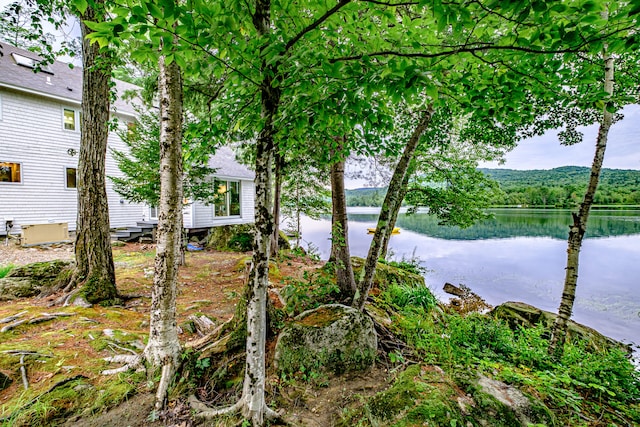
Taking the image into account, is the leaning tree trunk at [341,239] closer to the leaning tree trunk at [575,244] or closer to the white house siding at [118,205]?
the leaning tree trunk at [575,244]

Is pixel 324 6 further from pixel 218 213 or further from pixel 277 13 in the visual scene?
pixel 218 213

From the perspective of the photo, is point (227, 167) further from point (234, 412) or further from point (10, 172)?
point (234, 412)

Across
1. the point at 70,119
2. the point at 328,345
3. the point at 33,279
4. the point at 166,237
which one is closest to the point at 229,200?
the point at 70,119

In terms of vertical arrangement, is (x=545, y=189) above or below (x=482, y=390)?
above

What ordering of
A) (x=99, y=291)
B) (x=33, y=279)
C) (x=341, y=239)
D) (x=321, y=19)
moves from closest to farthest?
(x=321, y=19) → (x=341, y=239) → (x=99, y=291) → (x=33, y=279)

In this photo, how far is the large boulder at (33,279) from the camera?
15.3 ft

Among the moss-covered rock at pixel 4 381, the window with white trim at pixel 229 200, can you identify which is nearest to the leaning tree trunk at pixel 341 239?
the moss-covered rock at pixel 4 381

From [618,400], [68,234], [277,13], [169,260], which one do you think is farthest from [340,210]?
[68,234]

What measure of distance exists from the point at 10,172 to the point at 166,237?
46.0 ft

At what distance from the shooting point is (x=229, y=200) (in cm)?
1461

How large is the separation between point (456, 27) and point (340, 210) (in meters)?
3.15

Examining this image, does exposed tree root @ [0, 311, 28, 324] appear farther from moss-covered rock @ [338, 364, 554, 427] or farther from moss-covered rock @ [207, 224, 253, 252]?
moss-covered rock @ [207, 224, 253, 252]

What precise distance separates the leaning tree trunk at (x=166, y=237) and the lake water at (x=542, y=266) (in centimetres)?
841

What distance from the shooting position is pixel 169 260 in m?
2.66
